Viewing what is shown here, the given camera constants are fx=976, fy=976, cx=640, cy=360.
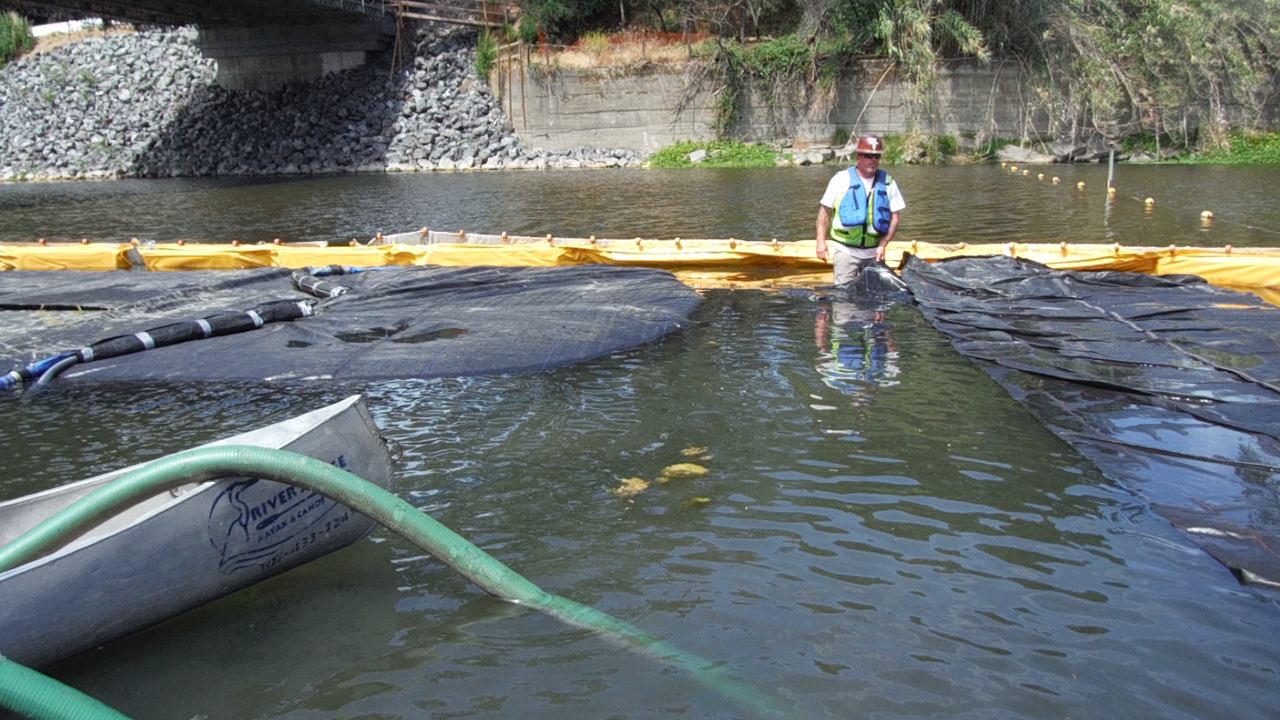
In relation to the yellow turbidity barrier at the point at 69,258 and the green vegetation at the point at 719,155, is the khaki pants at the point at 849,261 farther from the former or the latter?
the green vegetation at the point at 719,155

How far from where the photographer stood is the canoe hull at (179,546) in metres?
3.67

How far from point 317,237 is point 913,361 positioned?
42.4 ft

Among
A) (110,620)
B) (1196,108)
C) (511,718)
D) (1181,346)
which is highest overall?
(1196,108)

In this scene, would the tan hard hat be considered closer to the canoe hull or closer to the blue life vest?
the blue life vest

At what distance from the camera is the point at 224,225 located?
1994cm

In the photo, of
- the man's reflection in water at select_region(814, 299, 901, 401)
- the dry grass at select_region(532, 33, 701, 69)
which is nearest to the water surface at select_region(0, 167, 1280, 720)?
the man's reflection in water at select_region(814, 299, 901, 401)

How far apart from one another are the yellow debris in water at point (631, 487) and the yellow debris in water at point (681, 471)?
11 cm

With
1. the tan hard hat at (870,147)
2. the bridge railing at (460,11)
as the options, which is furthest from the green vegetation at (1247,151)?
the bridge railing at (460,11)

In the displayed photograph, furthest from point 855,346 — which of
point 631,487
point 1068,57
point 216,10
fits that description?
point 216,10

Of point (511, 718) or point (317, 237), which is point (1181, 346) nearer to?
point (511, 718)

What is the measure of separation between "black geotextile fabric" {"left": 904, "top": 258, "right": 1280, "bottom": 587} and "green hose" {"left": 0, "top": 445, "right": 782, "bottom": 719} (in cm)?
250

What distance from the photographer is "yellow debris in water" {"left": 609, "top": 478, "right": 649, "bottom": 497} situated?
542 cm

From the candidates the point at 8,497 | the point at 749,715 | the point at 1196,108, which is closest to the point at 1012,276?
the point at 749,715

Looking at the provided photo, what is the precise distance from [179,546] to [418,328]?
4496 mm
